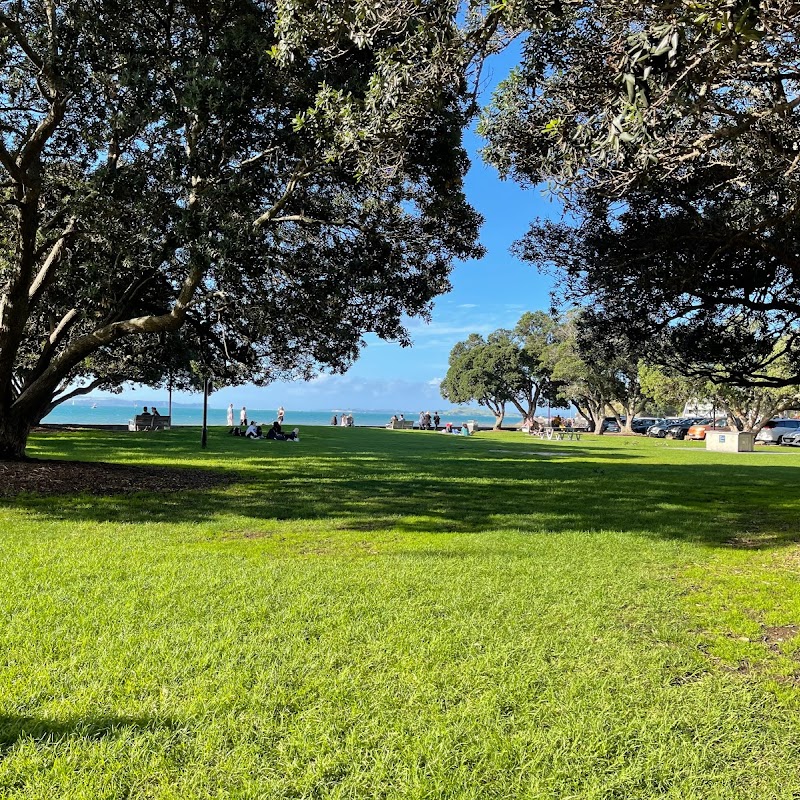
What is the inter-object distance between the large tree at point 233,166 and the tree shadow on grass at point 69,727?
4.83 m

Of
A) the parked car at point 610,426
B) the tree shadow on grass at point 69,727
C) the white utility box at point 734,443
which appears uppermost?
the parked car at point 610,426

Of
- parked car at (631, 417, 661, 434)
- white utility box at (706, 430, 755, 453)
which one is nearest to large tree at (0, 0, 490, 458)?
white utility box at (706, 430, 755, 453)

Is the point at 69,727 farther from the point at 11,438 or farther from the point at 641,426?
the point at 641,426

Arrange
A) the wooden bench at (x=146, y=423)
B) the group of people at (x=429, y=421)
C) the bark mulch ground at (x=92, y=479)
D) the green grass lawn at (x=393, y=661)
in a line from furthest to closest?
the group of people at (x=429, y=421) < the wooden bench at (x=146, y=423) < the bark mulch ground at (x=92, y=479) < the green grass lawn at (x=393, y=661)

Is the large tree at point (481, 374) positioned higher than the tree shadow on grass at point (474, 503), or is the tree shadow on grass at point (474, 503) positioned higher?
the large tree at point (481, 374)

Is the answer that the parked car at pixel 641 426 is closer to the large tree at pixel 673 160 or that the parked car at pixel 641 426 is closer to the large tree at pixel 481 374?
the large tree at pixel 481 374

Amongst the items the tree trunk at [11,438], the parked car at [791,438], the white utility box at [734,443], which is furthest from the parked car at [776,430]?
the tree trunk at [11,438]

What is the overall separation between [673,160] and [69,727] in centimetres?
700

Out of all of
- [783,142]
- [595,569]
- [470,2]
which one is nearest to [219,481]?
[595,569]

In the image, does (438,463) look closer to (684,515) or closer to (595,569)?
(684,515)

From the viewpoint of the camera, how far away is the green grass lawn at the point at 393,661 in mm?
2488

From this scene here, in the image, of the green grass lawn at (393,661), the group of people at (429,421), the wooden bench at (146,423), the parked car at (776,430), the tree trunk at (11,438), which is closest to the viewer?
the green grass lawn at (393,661)

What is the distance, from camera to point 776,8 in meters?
4.78

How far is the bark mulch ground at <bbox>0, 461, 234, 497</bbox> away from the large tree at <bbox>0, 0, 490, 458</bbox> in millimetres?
1334
